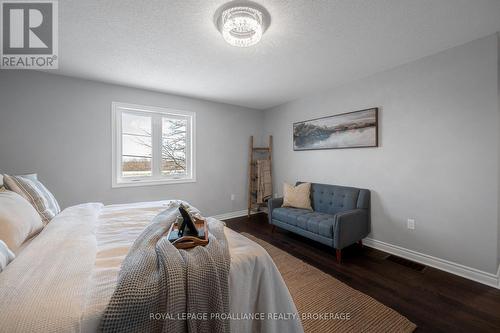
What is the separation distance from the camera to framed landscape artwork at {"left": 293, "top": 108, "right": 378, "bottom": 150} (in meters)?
2.84

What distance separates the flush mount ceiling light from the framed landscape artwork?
1.94m

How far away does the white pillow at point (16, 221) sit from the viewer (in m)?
1.10

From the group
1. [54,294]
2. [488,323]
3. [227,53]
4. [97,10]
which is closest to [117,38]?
[97,10]

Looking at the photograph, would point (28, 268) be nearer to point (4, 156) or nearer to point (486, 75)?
point (4, 156)

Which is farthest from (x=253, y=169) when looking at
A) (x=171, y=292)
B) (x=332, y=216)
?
(x=171, y=292)

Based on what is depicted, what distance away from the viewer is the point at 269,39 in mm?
1980

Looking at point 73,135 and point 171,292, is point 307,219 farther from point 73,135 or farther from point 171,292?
point 73,135

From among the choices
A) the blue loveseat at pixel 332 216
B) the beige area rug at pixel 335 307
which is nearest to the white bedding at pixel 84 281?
the beige area rug at pixel 335 307

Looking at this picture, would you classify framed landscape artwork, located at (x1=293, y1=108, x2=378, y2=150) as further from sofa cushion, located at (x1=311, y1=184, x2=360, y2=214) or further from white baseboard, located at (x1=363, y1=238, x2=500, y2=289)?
white baseboard, located at (x1=363, y1=238, x2=500, y2=289)

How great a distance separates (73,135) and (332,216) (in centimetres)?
383

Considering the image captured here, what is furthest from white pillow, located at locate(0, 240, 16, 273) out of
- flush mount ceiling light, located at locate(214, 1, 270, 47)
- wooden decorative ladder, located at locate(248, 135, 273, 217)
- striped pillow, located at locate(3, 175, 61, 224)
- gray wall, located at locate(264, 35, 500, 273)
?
wooden decorative ladder, located at locate(248, 135, 273, 217)

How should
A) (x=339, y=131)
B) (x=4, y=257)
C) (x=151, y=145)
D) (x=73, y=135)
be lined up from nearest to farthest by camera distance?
(x=4, y=257) < (x=73, y=135) < (x=339, y=131) < (x=151, y=145)

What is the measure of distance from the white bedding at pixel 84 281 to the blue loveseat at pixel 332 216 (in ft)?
4.99

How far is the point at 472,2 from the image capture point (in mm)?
1540
